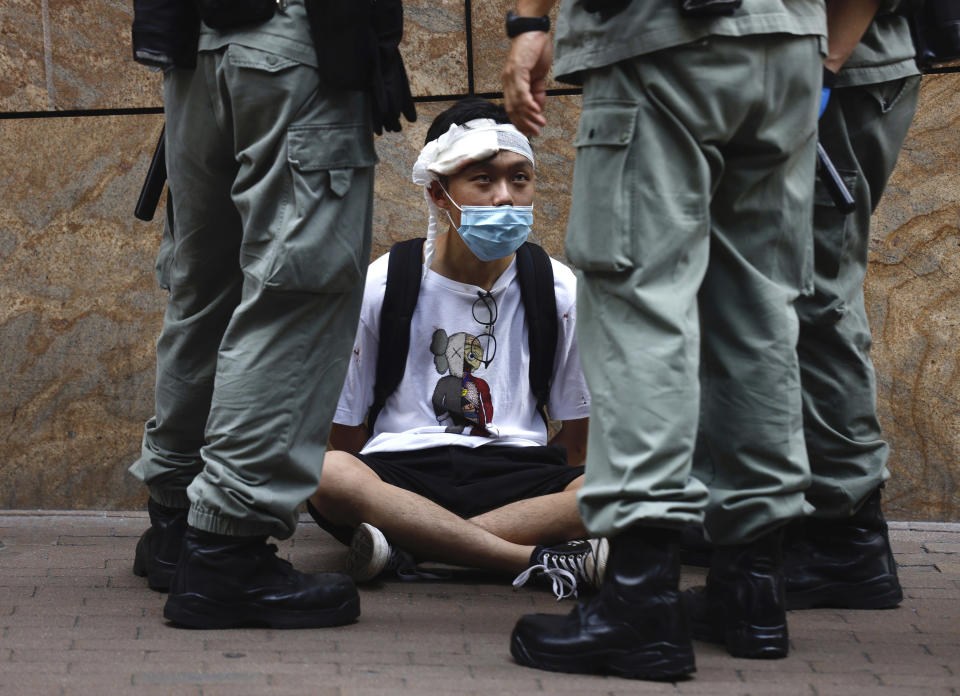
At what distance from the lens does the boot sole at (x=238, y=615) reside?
2.99m

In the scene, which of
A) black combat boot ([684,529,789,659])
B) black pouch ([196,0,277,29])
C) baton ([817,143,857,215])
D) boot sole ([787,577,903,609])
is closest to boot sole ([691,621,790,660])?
black combat boot ([684,529,789,659])

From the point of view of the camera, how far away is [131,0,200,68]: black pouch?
2939 mm

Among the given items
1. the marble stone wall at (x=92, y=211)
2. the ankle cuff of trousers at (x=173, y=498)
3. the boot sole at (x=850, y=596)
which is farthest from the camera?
the marble stone wall at (x=92, y=211)

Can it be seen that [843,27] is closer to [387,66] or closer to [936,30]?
[936,30]

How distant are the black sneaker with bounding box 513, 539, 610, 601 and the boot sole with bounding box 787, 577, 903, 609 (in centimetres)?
48

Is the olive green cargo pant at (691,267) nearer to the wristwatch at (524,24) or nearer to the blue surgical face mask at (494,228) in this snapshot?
the wristwatch at (524,24)

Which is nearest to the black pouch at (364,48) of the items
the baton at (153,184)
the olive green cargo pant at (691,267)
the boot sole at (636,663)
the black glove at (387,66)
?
the black glove at (387,66)

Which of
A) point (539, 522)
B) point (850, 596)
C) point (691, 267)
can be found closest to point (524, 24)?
point (691, 267)

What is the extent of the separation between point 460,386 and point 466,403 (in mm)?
54

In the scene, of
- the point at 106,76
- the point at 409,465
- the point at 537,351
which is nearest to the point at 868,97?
the point at 537,351

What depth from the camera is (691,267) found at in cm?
260

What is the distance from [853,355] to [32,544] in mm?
2440

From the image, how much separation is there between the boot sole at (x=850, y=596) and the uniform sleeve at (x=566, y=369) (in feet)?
3.07

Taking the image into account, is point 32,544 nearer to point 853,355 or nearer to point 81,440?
point 81,440
